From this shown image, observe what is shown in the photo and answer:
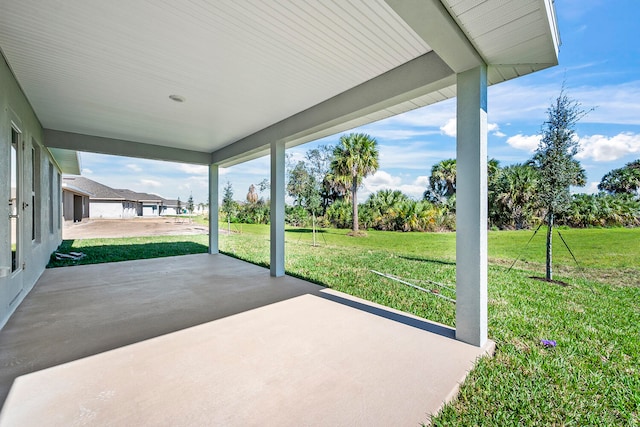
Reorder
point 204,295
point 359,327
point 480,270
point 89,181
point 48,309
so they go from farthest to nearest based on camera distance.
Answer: point 89,181
point 204,295
point 48,309
point 359,327
point 480,270

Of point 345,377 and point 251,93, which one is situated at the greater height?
point 251,93

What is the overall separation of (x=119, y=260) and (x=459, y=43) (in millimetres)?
8576

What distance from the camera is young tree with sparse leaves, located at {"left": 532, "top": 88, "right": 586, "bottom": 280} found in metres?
4.07

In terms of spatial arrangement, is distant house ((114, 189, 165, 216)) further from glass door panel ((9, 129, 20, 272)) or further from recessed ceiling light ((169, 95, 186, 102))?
recessed ceiling light ((169, 95, 186, 102))

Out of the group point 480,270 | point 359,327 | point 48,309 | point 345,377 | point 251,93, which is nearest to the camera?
point 345,377

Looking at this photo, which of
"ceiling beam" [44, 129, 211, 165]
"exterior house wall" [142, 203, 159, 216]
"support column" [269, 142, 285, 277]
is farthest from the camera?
"exterior house wall" [142, 203, 159, 216]

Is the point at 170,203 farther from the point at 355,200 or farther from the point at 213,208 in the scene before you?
the point at 355,200

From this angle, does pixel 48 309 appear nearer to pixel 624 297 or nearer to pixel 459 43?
pixel 459 43

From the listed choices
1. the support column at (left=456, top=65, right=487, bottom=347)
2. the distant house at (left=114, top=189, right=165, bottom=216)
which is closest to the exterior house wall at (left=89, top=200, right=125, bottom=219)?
the distant house at (left=114, top=189, right=165, bottom=216)

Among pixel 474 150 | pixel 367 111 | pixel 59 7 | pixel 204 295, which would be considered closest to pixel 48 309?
pixel 204 295

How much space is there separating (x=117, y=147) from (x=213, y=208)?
2.78 metres

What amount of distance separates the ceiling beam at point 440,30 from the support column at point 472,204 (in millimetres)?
182

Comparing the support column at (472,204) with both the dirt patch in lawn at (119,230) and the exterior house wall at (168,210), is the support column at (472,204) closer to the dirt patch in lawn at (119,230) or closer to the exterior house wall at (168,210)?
the dirt patch in lawn at (119,230)

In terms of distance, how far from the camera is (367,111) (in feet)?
12.5
